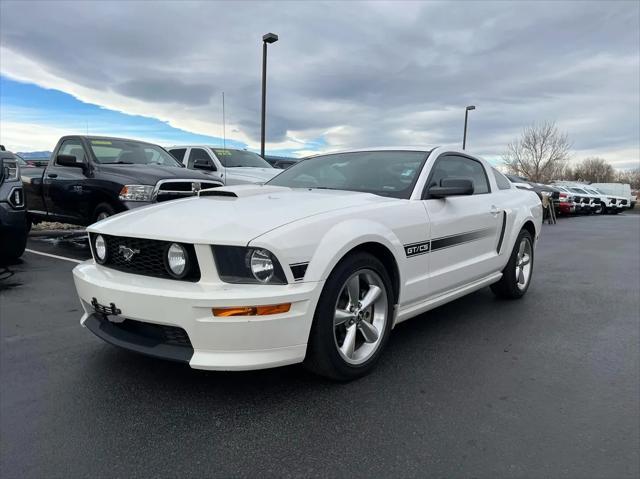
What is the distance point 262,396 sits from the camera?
2.63 m

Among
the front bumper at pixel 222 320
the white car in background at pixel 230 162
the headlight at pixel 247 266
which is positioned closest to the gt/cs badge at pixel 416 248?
the front bumper at pixel 222 320

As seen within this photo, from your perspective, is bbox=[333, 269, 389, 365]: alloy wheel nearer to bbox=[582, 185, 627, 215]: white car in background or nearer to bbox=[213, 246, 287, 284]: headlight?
bbox=[213, 246, 287, 284]: headlight

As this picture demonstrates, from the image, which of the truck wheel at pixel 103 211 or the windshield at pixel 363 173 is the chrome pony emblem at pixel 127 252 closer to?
the windshield at pixel 363 173

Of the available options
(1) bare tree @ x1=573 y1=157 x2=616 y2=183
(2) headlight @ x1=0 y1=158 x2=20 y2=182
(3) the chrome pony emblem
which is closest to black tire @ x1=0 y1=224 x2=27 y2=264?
(2) headlight @ x1=0 y1=158 x2=20 y2=182

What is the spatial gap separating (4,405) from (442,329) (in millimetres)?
3014

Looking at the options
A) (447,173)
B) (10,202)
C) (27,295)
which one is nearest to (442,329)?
(447,173)

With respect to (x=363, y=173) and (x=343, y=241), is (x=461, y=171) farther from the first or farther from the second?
(x=343, y=241)

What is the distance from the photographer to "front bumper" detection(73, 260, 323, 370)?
2283 mm

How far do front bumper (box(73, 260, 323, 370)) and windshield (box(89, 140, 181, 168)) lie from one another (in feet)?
16.4

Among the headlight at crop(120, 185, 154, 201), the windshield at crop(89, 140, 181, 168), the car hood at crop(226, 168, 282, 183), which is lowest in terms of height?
the headlight at crop(120, 185, 154, 201)

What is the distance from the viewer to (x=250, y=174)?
8.90 meters

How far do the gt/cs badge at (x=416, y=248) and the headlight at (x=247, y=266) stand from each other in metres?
1.07

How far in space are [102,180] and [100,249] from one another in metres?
3.84

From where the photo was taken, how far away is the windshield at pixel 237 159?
9.53 m
